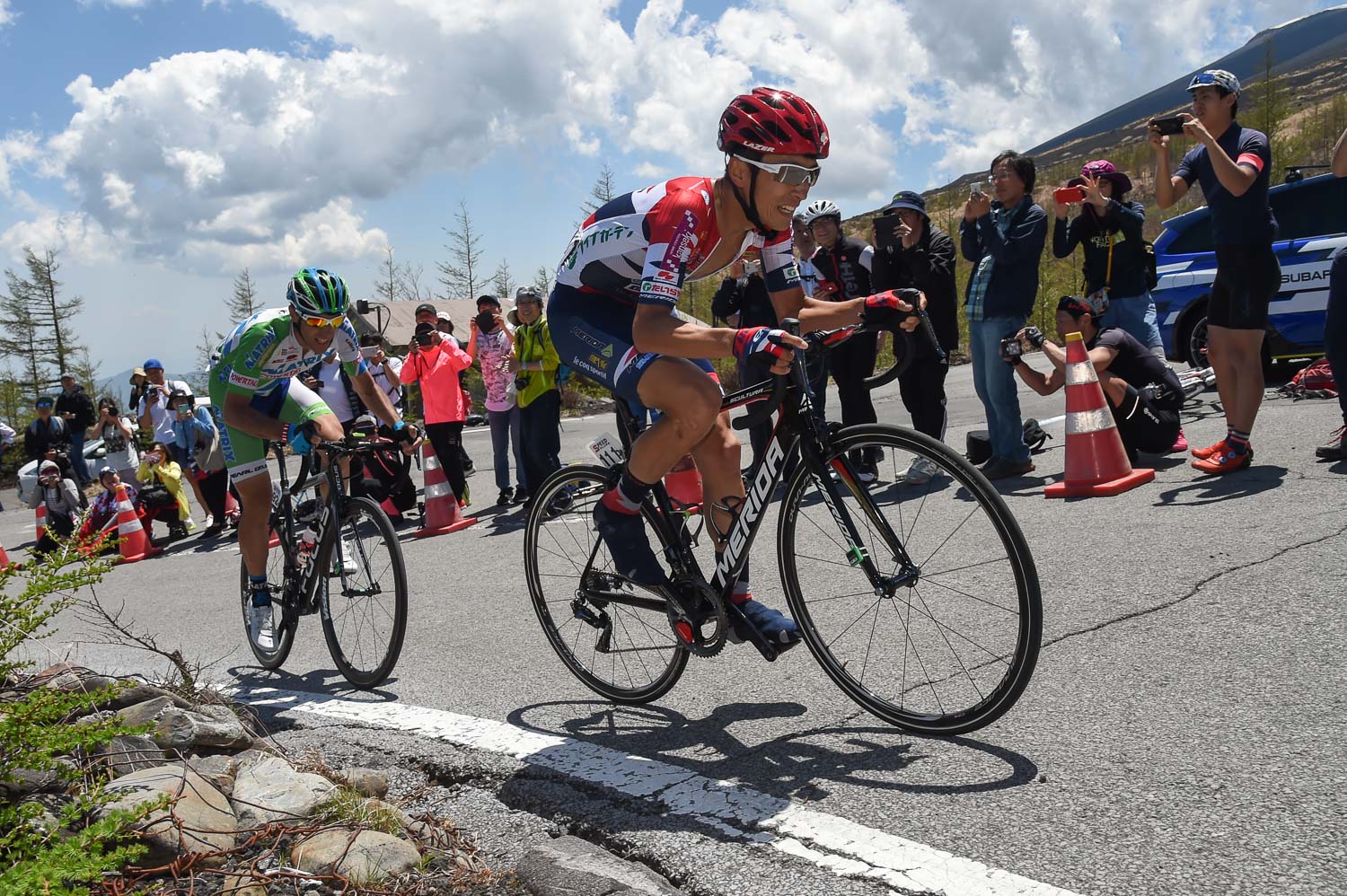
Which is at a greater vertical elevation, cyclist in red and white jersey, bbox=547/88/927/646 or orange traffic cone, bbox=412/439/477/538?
cyclist in red and white jersey, bbox=547/88/927/646

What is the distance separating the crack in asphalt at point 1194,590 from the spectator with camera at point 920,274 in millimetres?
3349

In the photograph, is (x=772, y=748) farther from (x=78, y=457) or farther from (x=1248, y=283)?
(x=78, y=457)

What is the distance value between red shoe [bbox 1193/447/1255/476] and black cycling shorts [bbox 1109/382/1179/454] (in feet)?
2.05

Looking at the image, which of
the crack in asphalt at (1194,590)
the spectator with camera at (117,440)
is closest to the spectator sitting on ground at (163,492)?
the spectator with camera at (117,440)

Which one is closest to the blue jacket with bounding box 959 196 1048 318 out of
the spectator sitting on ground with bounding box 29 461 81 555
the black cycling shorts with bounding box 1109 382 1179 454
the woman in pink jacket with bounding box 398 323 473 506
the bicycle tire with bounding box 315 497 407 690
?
the black cycling shorts with bounding box 1109 382 1179 454

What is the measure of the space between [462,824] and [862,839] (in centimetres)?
124

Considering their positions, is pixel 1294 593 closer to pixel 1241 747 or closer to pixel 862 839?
pixel 1241 747

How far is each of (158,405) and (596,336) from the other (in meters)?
11.8

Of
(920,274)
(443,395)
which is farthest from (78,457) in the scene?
(920,274)

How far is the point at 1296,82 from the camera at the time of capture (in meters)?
106

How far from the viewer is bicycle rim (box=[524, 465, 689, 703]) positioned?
13.8ft

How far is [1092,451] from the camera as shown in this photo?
6.99m

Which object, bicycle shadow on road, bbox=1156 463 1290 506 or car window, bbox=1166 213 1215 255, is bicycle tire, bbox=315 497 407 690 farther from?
car window, bbox=1166 213 1215 255

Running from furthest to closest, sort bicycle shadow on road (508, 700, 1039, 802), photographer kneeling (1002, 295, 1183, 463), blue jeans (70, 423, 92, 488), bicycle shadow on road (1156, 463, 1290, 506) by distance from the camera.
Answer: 1. blue jeans (70, 423, 92, 488)
2. photographer kneeling (1002, 295, 1183, 463)
3. bicycle shadow on road (1156, 463, 1290, 506)
4. bicycle shadow on road (508, 700, 1039, 802)
